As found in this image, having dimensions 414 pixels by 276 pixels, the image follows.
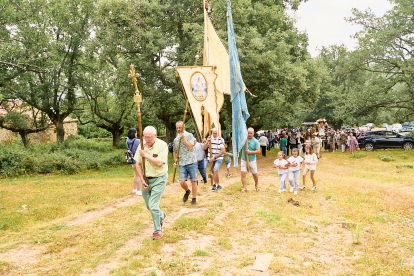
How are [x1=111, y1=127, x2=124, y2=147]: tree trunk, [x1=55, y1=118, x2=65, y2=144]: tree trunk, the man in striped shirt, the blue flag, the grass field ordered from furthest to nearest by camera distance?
[x1=111, y1=127, x2=124, y2=147]: tree trunk, [x1=55, y1=118, x2=65, y2=144]: tree trunk, the man in striped shirt, the blue flag, the grass field

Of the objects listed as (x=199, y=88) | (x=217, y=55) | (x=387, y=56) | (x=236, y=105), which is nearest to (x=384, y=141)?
(x=387, y=56)

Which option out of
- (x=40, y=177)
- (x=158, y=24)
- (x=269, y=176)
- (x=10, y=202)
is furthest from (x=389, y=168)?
(x=40, y=177)

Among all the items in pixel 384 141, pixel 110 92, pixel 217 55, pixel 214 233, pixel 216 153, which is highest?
pixel 110 92

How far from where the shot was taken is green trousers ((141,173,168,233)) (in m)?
5.06

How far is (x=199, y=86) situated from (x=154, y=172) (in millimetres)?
3674

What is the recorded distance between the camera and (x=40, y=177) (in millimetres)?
14062

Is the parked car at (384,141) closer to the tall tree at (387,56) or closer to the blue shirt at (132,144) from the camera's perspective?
the tall tree at (387,56)

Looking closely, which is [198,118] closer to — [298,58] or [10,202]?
[10,202]

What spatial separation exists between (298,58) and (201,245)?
18866mm

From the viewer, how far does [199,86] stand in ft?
26.6

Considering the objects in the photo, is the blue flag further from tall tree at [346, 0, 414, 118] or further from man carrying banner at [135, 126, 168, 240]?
tall tree at [346, 0, 414, 118]

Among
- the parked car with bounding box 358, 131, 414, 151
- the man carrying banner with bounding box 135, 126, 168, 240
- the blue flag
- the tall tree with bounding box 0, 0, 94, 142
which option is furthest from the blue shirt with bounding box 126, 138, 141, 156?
the parked car with bounding box 358, 131, 414, 151

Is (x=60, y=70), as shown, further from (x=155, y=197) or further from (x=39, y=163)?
(x=155, y=197)

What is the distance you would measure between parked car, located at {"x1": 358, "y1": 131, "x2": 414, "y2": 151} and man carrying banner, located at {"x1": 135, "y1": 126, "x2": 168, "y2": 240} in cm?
2257
